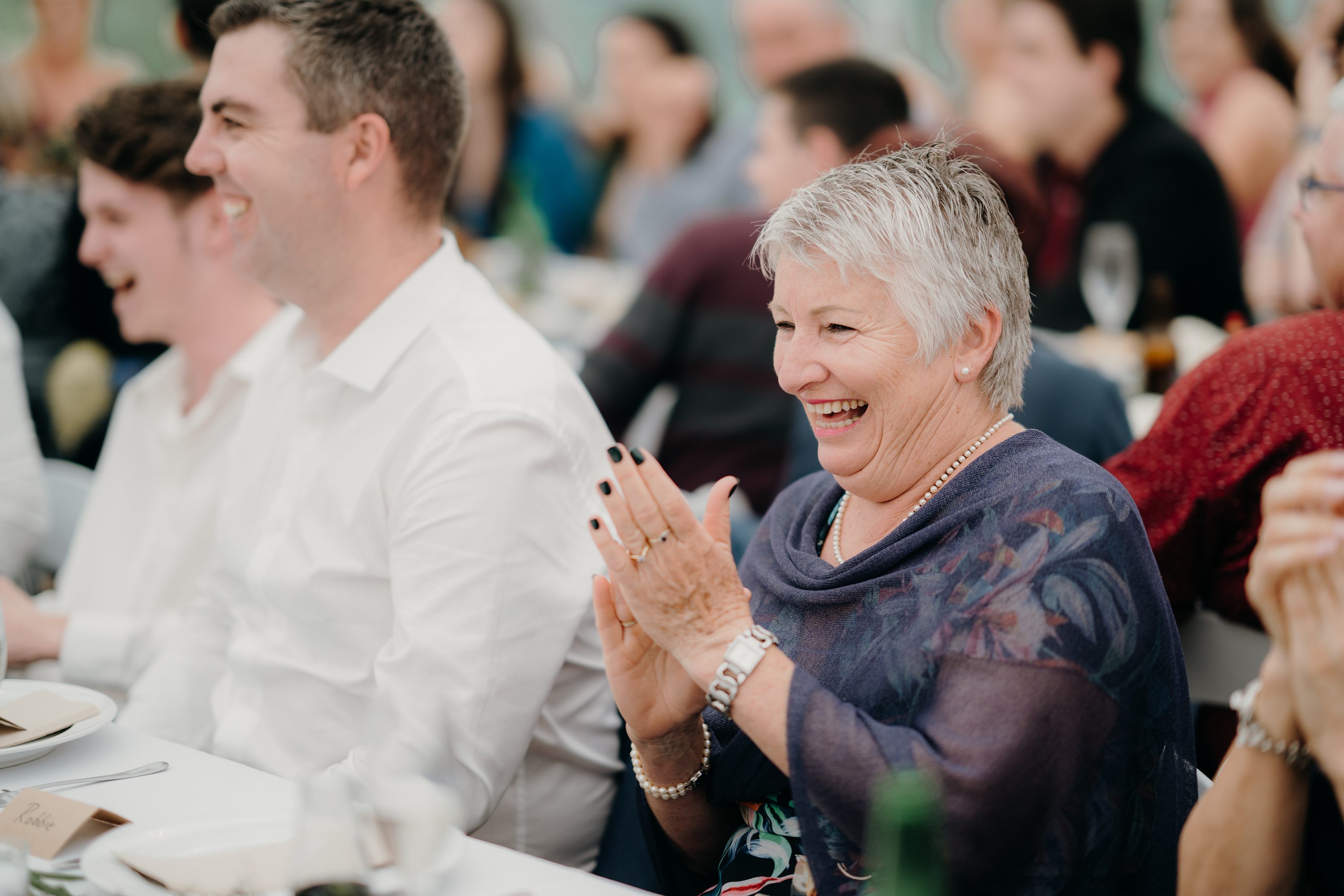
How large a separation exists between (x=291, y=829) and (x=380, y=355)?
2.99 feet

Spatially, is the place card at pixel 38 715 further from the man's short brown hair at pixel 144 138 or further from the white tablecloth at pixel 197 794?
the man's short brown hair at pixel 144 138

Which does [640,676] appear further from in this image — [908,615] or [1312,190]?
[1312,190]

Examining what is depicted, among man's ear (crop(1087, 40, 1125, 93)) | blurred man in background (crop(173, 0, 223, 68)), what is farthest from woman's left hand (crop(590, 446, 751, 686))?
man's ear (crop(1087, 40, 1125, 93))

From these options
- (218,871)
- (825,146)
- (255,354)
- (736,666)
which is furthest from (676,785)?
(825,146)

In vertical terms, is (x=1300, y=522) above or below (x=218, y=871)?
above

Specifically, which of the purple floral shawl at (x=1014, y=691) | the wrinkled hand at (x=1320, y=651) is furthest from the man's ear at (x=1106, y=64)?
the wrinkled hand at (x=1320, y=651)

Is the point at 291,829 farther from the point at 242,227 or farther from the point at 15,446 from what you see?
the point at 15,446

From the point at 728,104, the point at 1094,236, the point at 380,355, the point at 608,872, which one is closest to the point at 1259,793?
the point at 608,872

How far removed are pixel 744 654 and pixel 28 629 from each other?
153 centimetres

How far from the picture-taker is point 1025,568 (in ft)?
4.61

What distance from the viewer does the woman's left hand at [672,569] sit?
56.7 inches

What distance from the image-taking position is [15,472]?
Answer: 2744 millimetres

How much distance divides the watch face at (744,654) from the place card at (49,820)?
712mm

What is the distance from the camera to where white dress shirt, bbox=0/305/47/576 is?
2.73 m
